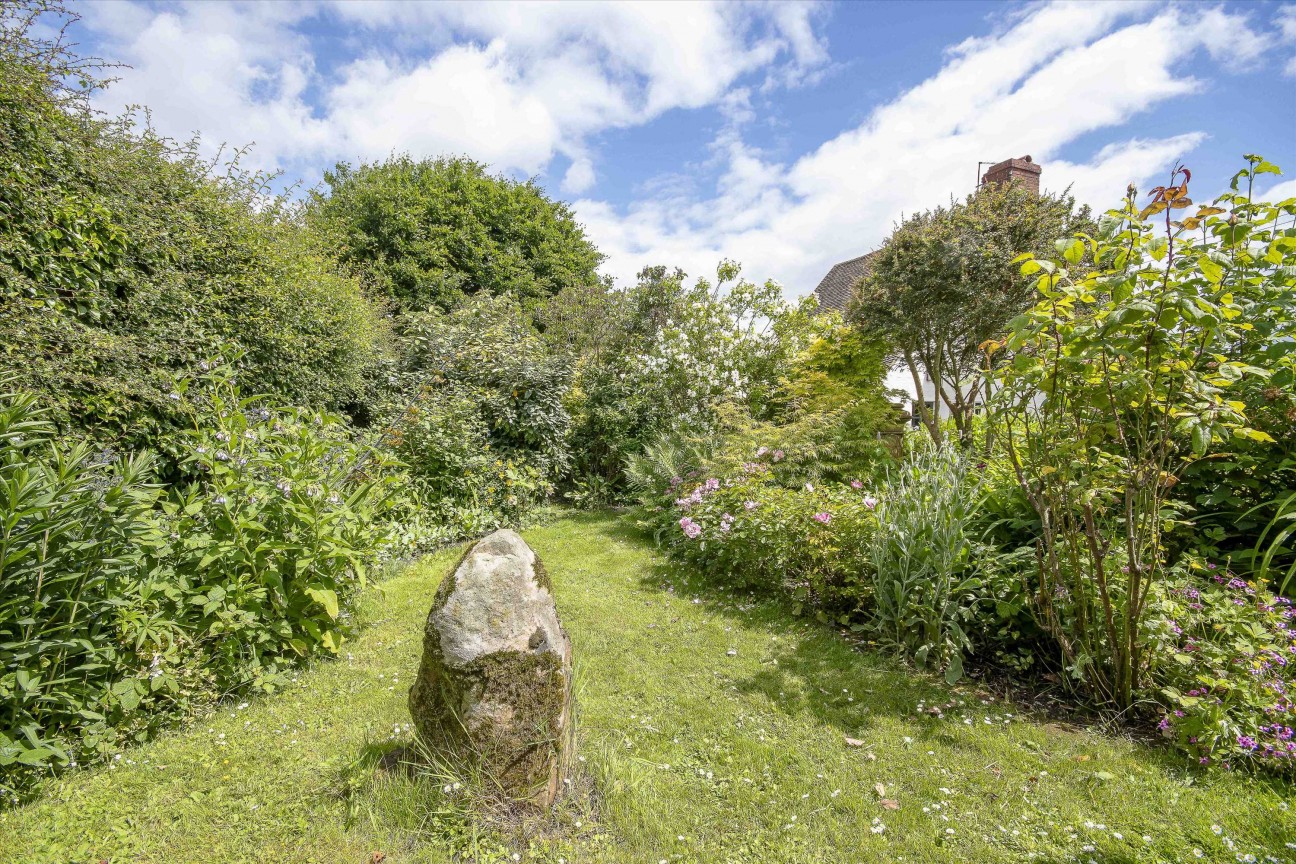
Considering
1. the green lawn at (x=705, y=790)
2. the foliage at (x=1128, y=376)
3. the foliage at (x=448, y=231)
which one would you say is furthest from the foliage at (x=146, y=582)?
the foliage at (x=448, y=231)

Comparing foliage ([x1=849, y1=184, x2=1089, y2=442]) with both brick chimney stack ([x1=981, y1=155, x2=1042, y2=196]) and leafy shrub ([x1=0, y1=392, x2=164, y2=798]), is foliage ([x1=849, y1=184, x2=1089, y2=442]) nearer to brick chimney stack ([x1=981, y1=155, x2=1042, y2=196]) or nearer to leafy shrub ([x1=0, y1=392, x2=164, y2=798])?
brick chimney stack ([x1=981, y1=155, x2=1042, y2=196])

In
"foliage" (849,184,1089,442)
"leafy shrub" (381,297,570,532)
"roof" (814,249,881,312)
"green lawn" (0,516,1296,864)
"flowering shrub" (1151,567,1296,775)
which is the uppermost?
"roof" (814,249,881,312)

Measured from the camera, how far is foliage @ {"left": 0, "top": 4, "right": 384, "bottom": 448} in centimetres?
342

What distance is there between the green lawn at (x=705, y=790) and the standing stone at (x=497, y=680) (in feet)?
0.67

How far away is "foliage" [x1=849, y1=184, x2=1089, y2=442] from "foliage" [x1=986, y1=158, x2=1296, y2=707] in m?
4.16

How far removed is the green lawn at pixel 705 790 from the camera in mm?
1965

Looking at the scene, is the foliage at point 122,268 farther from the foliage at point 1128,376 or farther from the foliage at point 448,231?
the foliage at point 448,231

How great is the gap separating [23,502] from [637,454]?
261 inches

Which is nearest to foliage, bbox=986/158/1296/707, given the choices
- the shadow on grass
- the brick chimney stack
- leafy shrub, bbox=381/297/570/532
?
the shadow on grass

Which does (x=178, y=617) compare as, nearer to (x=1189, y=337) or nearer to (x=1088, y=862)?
(x=1088, y=862)

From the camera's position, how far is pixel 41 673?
2217 millimetres

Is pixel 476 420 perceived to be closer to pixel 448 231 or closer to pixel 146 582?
pixel 146 582

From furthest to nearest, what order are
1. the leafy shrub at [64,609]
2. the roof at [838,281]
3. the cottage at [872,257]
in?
the roof at [838,281], the cottage at [872,257], the leafy shrub at [64,609]

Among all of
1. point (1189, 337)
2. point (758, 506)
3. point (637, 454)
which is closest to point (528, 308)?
point (637, 454)
